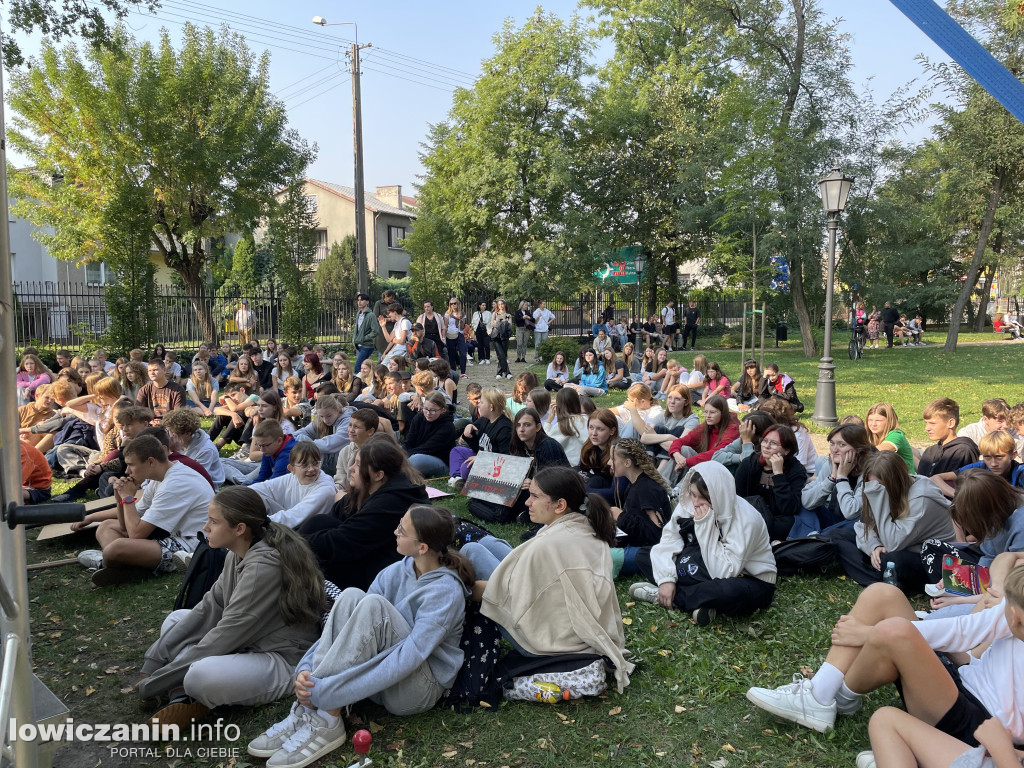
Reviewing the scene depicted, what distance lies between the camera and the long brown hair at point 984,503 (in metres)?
4.07

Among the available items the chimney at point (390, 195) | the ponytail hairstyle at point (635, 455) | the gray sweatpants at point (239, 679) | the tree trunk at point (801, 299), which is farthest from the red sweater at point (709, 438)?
the chimney at point (390, 195)

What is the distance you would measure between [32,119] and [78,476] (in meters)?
21.4

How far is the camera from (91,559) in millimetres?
5910

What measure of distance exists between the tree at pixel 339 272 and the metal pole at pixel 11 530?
35.4 meters

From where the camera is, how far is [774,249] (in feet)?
72.7

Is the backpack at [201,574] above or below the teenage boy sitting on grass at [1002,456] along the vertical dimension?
below

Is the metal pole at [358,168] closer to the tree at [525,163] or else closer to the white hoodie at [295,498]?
the tree at [525,163]

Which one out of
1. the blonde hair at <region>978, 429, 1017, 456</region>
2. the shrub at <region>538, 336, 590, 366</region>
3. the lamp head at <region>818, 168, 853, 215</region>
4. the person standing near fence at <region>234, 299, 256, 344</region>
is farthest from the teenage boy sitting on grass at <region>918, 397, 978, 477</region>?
the person standing near fence at <region>234, 299, 256, 344</region>

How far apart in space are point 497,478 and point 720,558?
2650 mm

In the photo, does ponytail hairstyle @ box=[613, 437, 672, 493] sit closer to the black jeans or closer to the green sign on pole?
the black jeans

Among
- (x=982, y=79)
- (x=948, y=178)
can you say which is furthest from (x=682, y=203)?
(x=982, y=79)

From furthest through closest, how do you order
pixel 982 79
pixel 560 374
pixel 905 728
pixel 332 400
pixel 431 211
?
pixel 431 211, pixel 560 374, pixel 332 400, pixel 982 79, pixel 905 728

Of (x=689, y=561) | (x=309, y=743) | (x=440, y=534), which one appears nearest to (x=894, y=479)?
(x=689, y=561)

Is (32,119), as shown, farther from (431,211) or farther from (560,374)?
(560,374)
